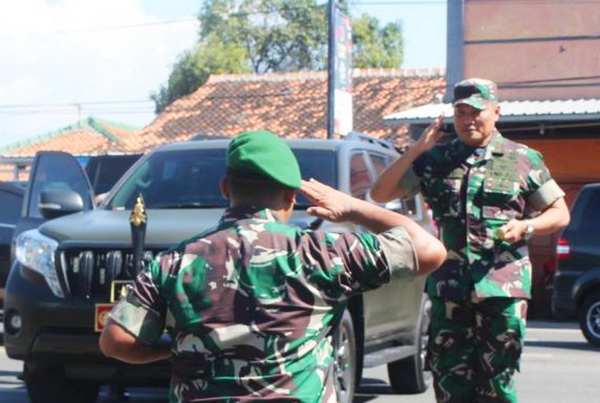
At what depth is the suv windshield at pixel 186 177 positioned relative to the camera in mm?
8672

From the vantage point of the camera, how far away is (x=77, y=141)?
4534 centimetres

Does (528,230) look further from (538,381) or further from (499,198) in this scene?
(538,381)

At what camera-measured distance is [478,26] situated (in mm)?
24688

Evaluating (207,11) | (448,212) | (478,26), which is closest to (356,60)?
(207,11)

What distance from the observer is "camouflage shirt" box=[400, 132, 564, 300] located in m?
5.95

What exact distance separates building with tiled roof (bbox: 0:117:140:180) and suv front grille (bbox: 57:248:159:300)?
103ft

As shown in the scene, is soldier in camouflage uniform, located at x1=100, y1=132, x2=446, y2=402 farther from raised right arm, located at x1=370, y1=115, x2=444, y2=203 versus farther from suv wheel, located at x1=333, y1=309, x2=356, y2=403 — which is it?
suv wheel, located at x1=333, y1=309, x2=356, y2=403

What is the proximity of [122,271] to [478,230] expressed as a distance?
2.55 meters

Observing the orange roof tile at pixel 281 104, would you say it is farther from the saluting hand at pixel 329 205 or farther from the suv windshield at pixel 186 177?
the saluting hand at pixel 329 205

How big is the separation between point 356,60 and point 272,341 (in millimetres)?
50456

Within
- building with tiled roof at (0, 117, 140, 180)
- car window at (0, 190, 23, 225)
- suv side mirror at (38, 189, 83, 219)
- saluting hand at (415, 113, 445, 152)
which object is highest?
saluting hand at (415, 113, 445, 152)

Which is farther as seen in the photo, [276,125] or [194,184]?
[276,125]

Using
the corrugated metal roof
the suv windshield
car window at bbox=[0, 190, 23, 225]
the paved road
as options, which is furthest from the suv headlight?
the corrugated metal roof

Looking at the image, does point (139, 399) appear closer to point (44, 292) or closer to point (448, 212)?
point (44, 292)
